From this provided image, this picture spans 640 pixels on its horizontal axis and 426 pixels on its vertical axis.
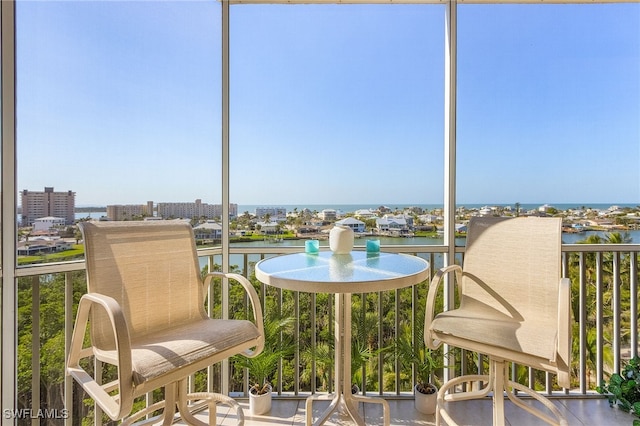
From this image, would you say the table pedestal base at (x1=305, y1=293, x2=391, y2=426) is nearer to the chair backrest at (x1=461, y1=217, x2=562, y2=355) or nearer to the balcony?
Result: the balcony

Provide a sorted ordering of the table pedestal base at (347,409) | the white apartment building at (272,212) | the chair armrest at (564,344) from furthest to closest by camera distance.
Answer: the white apartment building at (272,212), the table pedestal base at (347,409), the chair armrest at (564,344)

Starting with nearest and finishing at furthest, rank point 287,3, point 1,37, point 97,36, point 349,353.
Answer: point 1,37, point 349,353, point 97,36, point 287,3

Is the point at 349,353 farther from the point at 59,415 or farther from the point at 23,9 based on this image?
the point at 23,9

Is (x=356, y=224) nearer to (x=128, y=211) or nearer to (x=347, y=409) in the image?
(x=347, y=409)

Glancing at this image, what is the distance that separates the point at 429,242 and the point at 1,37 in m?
2.79

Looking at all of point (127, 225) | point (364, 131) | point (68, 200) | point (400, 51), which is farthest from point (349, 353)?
point (400, 51)

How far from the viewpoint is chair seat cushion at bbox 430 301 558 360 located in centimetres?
134

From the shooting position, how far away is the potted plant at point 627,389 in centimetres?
193

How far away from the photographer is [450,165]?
218 cm

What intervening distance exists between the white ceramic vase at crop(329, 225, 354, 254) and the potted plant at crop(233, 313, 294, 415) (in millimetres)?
607

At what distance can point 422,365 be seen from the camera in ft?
6.42

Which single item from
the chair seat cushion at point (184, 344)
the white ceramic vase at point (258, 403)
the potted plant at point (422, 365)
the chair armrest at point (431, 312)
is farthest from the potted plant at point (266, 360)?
the chair armrest at point (431, 312)

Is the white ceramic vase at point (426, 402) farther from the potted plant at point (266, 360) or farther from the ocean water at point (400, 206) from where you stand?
the ocean water at point (400, 206)

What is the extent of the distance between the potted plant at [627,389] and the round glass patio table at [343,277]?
1.60m
